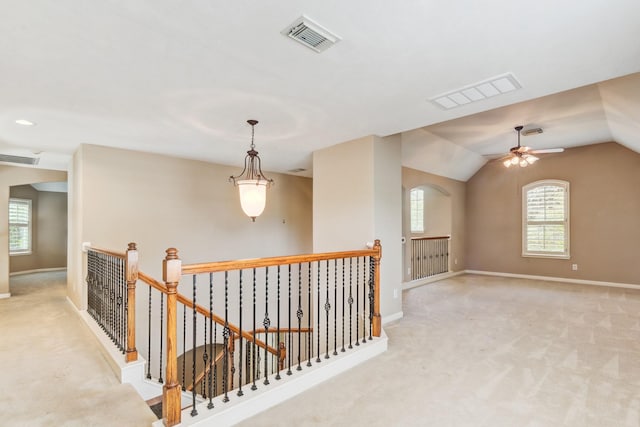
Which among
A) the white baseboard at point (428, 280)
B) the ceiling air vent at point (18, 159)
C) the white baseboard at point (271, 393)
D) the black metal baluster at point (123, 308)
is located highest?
the ceiling air vent at point (18, 159)

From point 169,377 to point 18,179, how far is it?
6.47 m

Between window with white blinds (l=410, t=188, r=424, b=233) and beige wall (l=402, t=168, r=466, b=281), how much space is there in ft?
3.43

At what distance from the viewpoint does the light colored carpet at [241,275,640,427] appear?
2.24 meters

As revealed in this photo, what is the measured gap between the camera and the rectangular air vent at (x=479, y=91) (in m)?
2.69

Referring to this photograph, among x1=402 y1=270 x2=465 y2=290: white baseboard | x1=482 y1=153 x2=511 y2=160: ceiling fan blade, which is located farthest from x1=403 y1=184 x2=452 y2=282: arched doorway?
x1=482 y1=153 x2=511 y2=160: ceiling fan blade

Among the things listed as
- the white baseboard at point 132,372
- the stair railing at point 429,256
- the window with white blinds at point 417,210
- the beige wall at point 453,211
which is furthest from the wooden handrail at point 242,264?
the window with white blinds at point 417,210

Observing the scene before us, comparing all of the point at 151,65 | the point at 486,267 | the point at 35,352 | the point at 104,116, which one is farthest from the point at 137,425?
the point at 486,267

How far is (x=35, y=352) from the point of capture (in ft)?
10.9

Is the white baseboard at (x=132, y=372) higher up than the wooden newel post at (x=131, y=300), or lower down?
lower down

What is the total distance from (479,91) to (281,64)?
1.81 meters

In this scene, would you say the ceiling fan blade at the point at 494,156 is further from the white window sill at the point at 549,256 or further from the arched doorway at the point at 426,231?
the white window sill at the point at 549,256

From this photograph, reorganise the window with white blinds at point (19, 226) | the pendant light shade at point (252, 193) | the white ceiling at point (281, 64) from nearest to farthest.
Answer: the white ceiling at point (281, 64), the pendant light shade at point (252, 193), the window with white blinds at point (19, 226)

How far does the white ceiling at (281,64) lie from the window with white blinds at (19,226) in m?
6.08

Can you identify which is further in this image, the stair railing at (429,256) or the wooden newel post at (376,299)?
the stair railing at (429,256)
